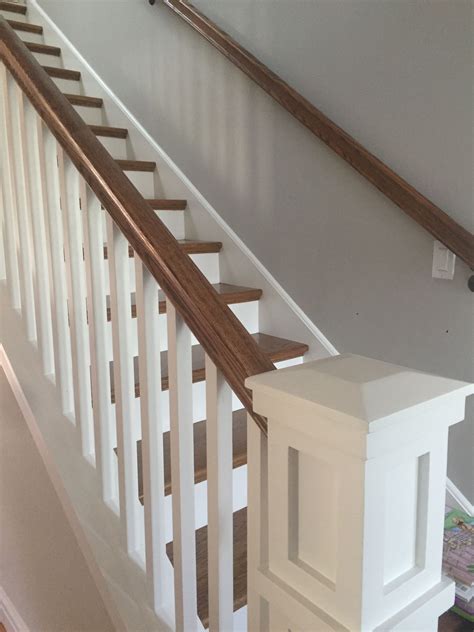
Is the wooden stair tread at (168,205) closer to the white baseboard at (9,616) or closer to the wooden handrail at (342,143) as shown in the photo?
the wooden handrail at (342,143)

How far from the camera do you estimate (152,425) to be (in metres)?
1.08

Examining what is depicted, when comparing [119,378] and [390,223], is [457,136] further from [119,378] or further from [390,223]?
[119,378]

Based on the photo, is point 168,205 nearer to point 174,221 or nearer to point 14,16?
point 174,221

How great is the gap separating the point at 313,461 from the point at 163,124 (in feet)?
7.46

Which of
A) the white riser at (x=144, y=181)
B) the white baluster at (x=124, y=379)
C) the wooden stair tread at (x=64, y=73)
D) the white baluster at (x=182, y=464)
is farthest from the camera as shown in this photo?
the wooden stair tread at (x=64, y=73)

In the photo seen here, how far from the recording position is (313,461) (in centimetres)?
66

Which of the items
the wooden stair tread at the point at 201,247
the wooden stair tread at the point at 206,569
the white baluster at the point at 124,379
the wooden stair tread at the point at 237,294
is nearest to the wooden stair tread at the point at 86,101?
the wooden stair tread at the point at 201,247

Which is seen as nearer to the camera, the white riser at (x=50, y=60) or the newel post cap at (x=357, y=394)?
the newel post cap at (x=357, y=394)

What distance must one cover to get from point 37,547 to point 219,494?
1301mm

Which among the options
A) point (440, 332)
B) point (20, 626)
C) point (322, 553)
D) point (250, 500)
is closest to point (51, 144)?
point (250, 500)

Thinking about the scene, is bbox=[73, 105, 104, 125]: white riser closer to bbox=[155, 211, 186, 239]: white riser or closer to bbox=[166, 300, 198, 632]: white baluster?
bbox=[155, 211, 186, 239]: white riser

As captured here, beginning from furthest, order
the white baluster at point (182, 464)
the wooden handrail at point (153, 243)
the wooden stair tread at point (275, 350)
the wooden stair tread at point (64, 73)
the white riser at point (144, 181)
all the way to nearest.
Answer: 1. the wooden stair tread at point (64, 73)
2. the white riser at point (144, 181)
3. the wooden stair tread at point (275, 350)
4. the white baluster at point (182, 464)
5. the wooden handrail at point (153, 243)

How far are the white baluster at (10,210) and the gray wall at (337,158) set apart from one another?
0.98 metres

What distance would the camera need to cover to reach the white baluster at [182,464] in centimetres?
97
